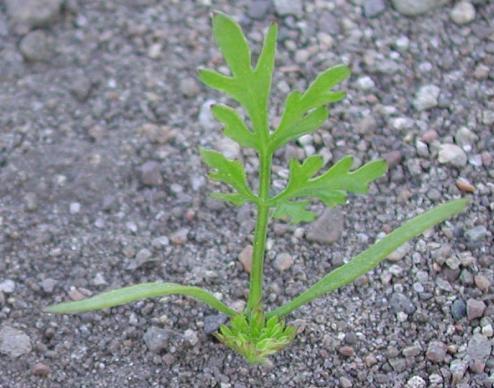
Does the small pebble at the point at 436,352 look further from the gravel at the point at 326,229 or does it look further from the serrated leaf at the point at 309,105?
the serrated leaf at the point at 309,105

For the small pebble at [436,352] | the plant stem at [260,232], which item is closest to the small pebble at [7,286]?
the plant stem at [260,232]

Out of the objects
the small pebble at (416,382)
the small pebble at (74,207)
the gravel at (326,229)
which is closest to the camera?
the small pebble at (416,382)

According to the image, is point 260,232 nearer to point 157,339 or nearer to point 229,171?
point 229,171

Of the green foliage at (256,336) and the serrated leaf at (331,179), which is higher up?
the serrated leaf at (331,179)

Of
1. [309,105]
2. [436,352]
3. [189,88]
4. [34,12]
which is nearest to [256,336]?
[436,352]

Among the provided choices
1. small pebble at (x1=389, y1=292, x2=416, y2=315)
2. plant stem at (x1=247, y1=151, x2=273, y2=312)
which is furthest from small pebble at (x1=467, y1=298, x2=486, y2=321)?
plant stem at (x1=247, y1=151, x2=273, y2=312)

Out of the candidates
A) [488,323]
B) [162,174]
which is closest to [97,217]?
[162,174]
